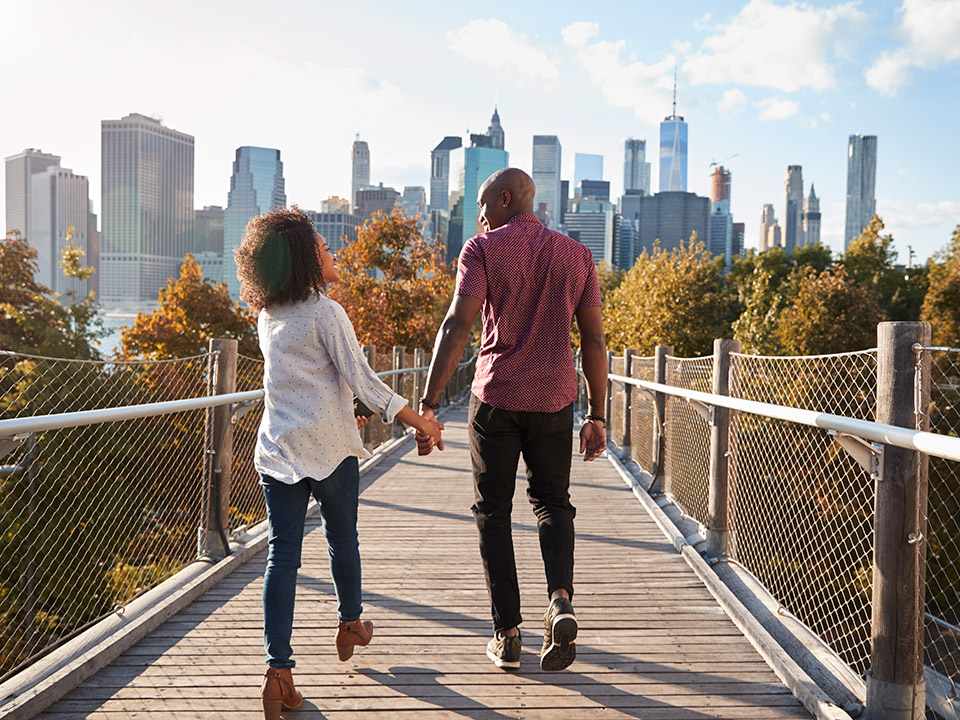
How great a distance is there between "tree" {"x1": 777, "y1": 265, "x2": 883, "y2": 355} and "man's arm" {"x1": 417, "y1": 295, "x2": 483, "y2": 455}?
20537mm

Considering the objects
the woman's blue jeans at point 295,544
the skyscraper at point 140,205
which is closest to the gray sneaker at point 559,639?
the woman's blue jeans at point 295,544

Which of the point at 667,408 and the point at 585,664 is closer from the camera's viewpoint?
the point at 585,664

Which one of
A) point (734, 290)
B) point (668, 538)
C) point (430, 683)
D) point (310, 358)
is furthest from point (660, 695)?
point (734, 290)

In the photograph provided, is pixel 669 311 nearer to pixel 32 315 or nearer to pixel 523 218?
pixel 32 315

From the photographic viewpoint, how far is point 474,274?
2861mm

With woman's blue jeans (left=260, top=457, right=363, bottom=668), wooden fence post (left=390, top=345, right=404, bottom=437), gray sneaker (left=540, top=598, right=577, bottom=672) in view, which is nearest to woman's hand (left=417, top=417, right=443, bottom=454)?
woman's blue jeans (left=260, top=457, right=363, bottom=668)

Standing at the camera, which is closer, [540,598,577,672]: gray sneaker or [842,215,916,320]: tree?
[540,598,577,672]: gray sneaker

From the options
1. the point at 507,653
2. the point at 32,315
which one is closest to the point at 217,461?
the point at 507,653

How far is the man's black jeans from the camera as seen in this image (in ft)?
9.38

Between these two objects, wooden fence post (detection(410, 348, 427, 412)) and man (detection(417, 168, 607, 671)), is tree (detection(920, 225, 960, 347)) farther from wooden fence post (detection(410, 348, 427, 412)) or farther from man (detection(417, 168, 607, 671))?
man (detection(417, 168, 607, 671))

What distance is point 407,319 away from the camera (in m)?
25.2

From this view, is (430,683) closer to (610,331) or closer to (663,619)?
(663,619)

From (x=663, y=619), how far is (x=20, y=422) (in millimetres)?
2610

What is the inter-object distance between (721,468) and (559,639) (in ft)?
6.65
